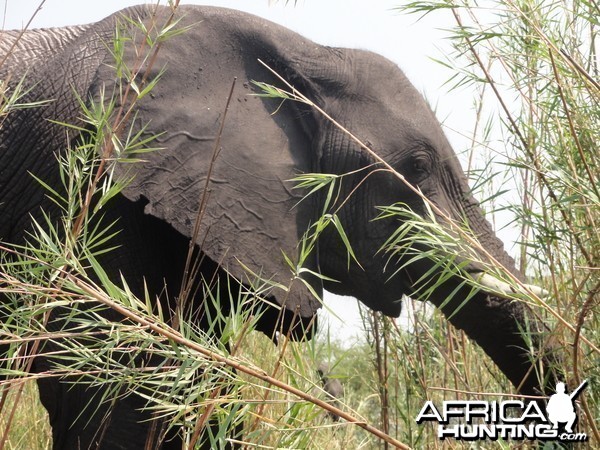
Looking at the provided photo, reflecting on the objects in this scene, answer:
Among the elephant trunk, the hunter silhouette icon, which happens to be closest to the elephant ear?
the elephant trunk

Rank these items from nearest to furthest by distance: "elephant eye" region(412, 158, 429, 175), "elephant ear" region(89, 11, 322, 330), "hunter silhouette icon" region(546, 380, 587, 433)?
"hunter silhouette icon" region(546, 380, 587, 433) → "elephant ear" region(89, 11, 322, 330) → "elephant eye" region(412, 158, 429, 175)

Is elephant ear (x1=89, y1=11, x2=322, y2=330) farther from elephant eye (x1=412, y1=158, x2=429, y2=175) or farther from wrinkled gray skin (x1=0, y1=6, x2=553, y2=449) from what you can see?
elephant eye (x1=412, y1=158, x2=429, y2=175)

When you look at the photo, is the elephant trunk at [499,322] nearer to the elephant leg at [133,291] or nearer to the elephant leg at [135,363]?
the elephant leg at [133,291]

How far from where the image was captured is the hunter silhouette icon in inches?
110

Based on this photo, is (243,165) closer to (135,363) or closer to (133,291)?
(133,291)

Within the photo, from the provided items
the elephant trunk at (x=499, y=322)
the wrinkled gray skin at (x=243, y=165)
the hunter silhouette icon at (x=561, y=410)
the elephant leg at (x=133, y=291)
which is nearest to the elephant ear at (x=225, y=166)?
the wrinkled gray skin at (x=243, y=165)

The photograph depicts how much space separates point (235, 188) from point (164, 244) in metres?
0.32

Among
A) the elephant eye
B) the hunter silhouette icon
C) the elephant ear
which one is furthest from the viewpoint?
the elephant eye

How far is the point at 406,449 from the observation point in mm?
2145

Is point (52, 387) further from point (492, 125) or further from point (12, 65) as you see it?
point (492, 125)

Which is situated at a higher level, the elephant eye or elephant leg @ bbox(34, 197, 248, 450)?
the elephant eye

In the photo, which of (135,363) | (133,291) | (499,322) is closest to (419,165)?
(499,322)

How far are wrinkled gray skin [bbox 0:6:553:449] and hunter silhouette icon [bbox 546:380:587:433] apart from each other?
2.28ft

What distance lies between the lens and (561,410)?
2.85 meters
